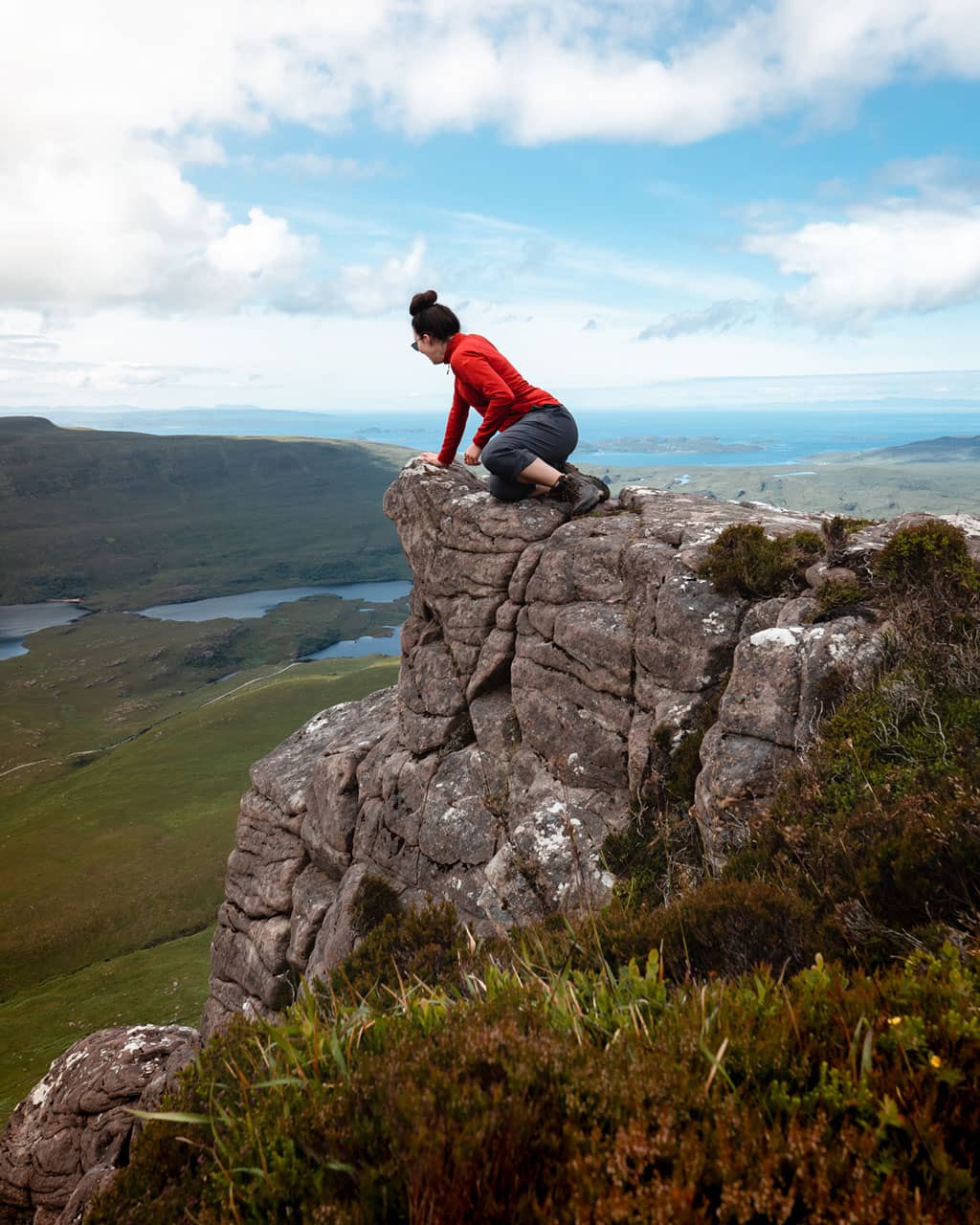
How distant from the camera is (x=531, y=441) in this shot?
47.4 feet

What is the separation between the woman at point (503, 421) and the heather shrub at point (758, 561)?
3764 millimetres

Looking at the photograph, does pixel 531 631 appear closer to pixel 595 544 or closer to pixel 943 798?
pixel 595 544

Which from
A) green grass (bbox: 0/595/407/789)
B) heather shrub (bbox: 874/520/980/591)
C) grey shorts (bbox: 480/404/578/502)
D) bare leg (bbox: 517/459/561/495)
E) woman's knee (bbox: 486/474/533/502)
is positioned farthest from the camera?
green grass (bbox: 0/595/407/789)

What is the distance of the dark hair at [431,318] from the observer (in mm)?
13305

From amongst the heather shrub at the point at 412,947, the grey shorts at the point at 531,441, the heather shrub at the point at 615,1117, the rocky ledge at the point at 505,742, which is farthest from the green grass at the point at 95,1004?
→ the heather shrub at the point at 615,1117

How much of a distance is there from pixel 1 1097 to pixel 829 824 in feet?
163

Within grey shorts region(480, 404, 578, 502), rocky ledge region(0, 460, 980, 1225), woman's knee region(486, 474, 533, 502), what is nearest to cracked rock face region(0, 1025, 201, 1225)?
rocky ledge region(0, 460, 980, 1225)

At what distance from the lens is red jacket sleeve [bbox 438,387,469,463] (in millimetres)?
14469

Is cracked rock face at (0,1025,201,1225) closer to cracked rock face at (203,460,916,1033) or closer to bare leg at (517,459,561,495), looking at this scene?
cracked rock face at (203,460,916,1033)

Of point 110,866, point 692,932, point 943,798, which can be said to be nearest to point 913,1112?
point 692,932

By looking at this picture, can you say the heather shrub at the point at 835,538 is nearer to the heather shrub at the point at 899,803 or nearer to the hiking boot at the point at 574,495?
the heather shrub at the point at 899,803

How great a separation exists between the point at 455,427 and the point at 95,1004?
55.8m

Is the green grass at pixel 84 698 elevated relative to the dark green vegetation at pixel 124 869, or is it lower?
lower

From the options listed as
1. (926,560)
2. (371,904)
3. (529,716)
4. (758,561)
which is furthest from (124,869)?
(926,560)
